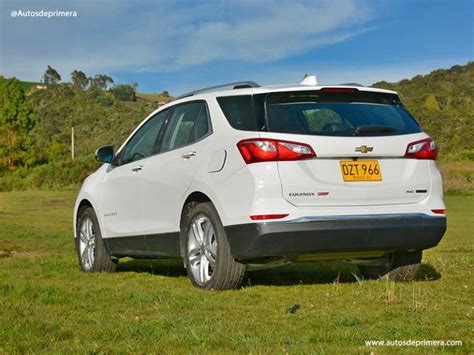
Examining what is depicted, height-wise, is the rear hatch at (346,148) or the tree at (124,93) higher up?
the tree at (124,93)

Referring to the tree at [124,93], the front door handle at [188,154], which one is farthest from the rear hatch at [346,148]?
the tree at [124,93]

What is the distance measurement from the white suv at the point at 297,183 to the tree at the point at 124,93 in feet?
383

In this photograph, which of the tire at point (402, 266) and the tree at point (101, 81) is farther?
the tree at point (101, 81)

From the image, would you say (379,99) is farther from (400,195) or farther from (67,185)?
(67,185)

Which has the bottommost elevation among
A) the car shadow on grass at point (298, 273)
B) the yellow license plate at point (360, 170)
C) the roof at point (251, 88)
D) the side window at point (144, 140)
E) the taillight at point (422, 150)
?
the car shadow on grass at point (298, 273)

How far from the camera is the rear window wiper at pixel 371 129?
7.36 m

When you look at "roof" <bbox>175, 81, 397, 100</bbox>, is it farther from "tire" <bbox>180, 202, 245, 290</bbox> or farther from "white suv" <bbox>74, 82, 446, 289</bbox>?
"tire" <bbox>180, 202, 245, 290</bbox>

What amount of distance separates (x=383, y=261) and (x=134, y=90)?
412 feet

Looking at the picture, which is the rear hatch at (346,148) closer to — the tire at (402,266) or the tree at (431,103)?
the tire at (402,266)

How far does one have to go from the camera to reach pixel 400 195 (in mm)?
7449

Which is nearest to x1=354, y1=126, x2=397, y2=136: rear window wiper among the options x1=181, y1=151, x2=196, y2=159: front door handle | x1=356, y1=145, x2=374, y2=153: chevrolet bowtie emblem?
x1=356, y1=145, x2=374, y2=153: chevrolet bowtie emblem

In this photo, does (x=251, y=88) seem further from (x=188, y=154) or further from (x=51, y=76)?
(x=51, y=76)

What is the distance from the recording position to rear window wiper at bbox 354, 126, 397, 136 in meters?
7.36

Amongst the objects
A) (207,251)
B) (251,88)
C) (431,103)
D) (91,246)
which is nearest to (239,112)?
(251,88)
